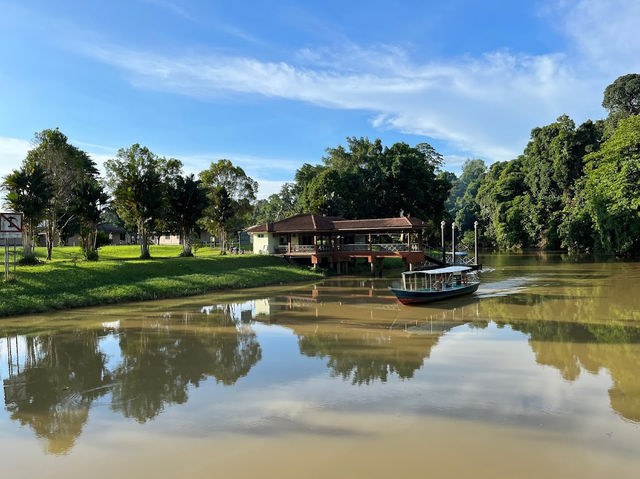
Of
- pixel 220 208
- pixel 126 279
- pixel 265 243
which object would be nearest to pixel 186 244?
pixel 265 243

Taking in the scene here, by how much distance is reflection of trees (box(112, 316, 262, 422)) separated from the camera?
9414 millimetres

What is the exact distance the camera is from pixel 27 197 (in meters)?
25.4

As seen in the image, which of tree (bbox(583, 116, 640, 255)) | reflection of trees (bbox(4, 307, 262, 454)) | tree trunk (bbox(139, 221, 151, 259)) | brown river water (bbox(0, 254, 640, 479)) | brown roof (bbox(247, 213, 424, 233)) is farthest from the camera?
tree (bbox(583, 116, 640, 255))

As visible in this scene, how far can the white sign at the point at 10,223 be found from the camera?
22172 millimetres

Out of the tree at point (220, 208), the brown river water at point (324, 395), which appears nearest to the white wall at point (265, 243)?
the tree at point (220, 208)

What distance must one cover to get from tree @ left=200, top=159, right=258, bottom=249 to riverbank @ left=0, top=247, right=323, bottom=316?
→ 9.49 metres

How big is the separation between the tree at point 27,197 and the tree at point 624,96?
6460 centimetres

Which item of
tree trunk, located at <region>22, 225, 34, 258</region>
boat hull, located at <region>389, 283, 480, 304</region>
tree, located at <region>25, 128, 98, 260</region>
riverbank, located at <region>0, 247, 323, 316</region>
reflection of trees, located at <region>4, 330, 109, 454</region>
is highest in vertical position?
tree, located at <region>25, 128, 98, 260</region>

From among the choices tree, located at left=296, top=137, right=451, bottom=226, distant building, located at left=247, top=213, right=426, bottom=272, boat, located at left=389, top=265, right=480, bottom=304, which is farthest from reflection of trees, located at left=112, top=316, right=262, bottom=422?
tree, located at left=296, top=137, right=451, bottom=226

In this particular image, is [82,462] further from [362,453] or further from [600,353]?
[600,353]

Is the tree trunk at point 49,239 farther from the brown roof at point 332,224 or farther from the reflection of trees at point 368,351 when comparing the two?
the reflection of trees at point 368,351

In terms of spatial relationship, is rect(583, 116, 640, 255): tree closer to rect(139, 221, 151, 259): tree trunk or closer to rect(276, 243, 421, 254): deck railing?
rect(276, 243, 421, 254): deck railing

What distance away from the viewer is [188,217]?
35656mm

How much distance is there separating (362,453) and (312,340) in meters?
7.96
